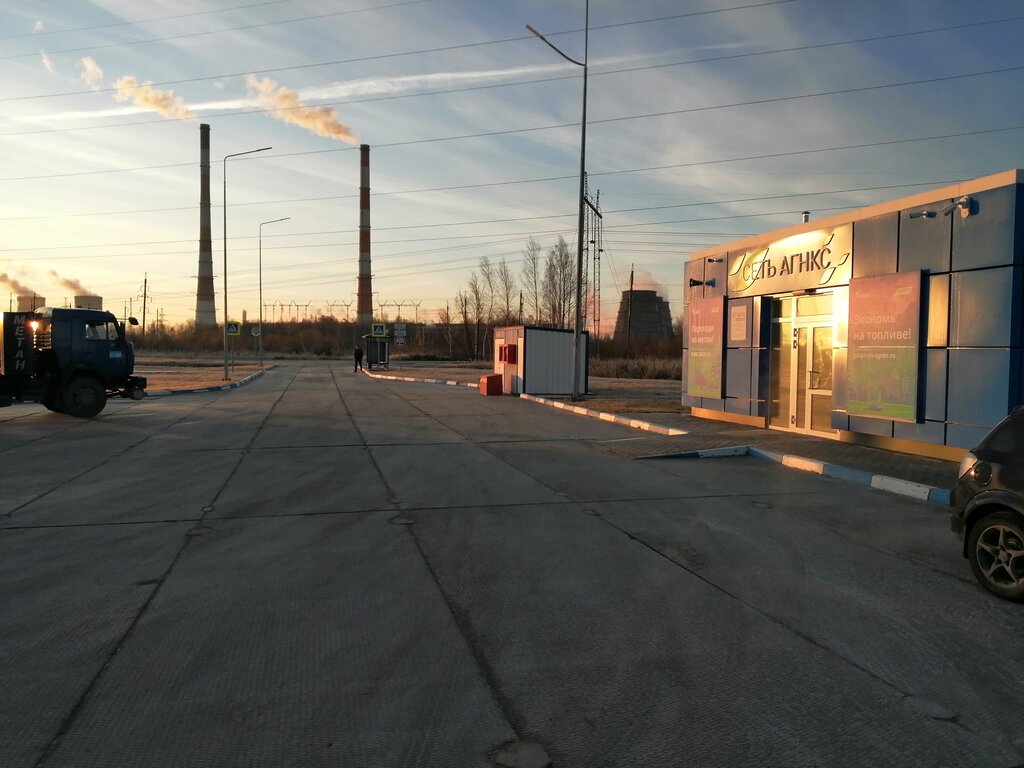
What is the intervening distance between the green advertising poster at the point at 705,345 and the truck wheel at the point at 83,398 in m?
15.8

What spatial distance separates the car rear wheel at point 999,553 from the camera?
5.61 meters

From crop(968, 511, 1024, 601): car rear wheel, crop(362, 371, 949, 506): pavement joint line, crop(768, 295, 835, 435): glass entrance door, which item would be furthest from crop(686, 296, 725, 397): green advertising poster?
crop(968, 511, 1024, 601): car rear wheel

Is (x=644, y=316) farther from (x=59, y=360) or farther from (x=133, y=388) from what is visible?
(x=59, y=360)

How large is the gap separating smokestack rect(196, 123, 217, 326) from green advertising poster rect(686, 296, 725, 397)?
216ft

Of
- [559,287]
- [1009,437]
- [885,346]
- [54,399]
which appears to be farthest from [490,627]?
[559,287]

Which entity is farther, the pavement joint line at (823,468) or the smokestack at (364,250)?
the smokestack at (364,250)

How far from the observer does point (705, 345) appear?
63.9 feet

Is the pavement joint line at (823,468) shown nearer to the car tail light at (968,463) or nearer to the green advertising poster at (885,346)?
the green advertising poster at (885,346)

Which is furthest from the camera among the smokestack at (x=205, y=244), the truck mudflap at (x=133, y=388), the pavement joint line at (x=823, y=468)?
the smokestack at (x=205, y=244)

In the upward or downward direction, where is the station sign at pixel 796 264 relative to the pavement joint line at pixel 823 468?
upward

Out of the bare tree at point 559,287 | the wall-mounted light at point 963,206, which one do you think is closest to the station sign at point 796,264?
the wall-mounted light at point 963,206

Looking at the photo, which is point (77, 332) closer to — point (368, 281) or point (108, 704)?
point (108, 704)

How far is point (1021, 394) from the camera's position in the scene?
11227 mm

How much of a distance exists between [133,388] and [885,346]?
19327 mm
